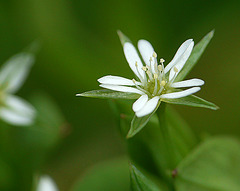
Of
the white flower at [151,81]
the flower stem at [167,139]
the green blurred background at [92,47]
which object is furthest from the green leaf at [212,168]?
the green blurred background at [92,47]

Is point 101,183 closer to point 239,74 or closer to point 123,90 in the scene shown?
point 123,90

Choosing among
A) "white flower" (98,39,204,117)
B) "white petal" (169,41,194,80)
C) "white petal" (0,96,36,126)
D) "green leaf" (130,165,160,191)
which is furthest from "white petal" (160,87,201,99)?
"white petal" (0,96,36,126)

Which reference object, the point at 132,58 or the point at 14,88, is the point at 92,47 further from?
the point at 132,58

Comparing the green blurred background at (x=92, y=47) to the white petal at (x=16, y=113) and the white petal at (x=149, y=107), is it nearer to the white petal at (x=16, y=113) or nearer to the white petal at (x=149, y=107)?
the white petal at (x=16, y=113)

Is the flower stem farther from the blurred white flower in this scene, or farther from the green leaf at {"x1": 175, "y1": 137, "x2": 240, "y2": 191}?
the blurred white flower

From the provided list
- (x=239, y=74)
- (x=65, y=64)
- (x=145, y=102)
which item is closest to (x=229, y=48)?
(x=239, y=74)

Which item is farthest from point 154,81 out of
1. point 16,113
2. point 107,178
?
point 16,113

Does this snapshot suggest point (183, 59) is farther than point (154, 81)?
No
